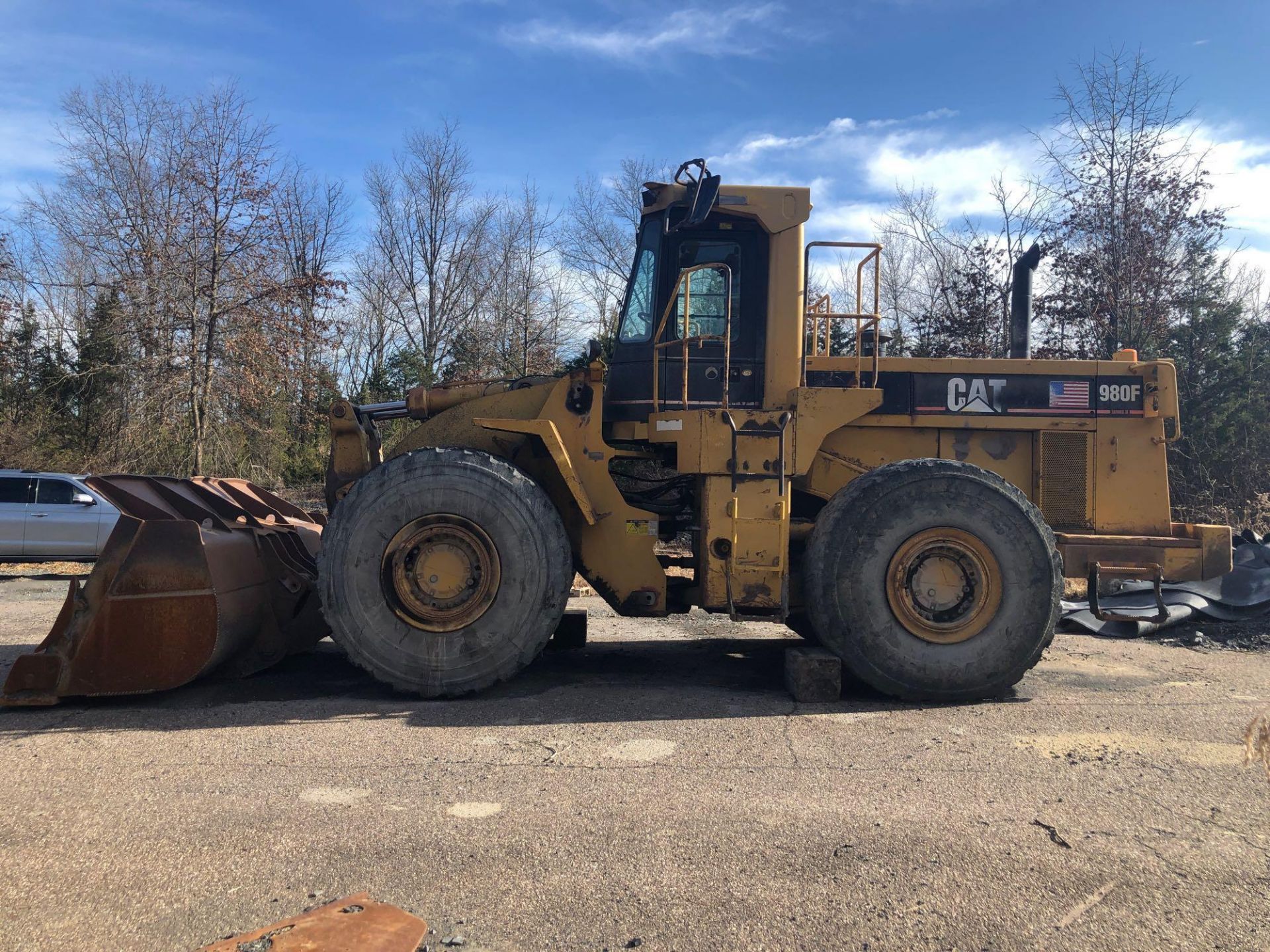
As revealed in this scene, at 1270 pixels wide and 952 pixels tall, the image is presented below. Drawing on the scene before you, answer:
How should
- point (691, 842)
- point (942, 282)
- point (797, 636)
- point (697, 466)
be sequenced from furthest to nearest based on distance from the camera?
1. point (942, 282)
2. point (797, 636)
3. point (697, 466)
4. point (691, 842)

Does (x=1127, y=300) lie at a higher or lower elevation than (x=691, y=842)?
higher

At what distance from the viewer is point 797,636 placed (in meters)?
7.59

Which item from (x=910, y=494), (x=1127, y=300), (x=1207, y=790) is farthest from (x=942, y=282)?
(x=1207, y=790)

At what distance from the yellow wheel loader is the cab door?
1 cm

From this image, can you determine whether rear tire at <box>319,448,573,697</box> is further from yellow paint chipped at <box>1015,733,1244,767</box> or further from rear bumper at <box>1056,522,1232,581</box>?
rear bumper at <box>1056,522,1232,581</box>

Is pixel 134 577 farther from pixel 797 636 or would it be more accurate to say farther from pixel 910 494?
pixel 797 636

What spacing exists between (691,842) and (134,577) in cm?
369

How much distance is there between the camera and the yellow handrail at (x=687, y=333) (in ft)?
17.9

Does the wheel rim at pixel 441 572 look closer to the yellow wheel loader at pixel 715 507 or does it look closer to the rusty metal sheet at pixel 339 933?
the yellow wheel loader at pixel 715 507

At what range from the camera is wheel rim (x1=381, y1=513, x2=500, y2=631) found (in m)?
5.22

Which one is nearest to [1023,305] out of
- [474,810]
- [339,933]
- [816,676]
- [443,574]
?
[816,676]

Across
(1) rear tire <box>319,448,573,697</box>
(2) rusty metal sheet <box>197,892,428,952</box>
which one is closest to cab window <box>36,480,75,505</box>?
(1) rear tire <box>319,448,573,697</box>

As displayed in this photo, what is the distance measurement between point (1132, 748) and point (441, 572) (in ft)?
13.0

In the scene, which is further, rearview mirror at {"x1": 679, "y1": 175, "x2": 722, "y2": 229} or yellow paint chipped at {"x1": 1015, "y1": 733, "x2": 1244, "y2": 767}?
rearview mirror at {"x1": 679, "y1": 175, "x2": 722, "y2": 229}
